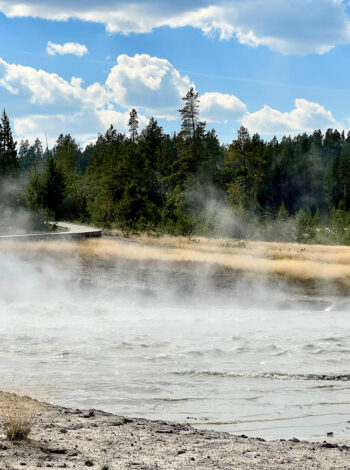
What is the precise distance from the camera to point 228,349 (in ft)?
55.1

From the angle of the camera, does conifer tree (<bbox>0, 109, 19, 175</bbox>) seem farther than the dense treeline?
Yes

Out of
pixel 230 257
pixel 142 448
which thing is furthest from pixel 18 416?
pixel 230 257

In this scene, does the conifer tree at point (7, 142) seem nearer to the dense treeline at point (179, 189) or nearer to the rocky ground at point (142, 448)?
the dense treeline at point (179, 189)

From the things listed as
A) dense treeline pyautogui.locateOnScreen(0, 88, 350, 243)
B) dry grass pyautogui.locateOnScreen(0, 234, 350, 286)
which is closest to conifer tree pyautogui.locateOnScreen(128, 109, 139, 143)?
dense treeline pyautogui.locateOnScreen(0, 88, 350, 243)

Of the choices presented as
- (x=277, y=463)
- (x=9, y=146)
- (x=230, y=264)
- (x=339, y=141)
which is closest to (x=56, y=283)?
(x=230, y=264)

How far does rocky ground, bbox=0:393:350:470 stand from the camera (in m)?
7.34

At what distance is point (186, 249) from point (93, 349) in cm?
2411

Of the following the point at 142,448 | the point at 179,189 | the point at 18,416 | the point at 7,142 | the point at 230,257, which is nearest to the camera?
the point at 142,448

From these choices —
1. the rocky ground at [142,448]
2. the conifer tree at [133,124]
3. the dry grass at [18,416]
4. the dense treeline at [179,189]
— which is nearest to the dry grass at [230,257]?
the dense treeline at [179,189]

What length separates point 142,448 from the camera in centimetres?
798

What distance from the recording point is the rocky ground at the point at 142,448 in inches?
289

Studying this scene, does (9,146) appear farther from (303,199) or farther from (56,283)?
(56,283)

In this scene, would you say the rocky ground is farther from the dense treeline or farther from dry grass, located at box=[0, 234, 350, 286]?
the dense treeline

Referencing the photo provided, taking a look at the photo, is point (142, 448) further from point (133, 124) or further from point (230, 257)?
point (133, 124)
